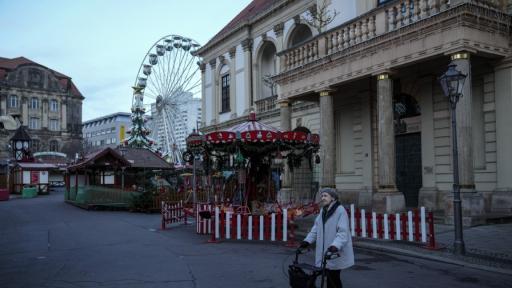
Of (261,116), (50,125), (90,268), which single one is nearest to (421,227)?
(90,268)

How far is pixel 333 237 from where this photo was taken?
611cm

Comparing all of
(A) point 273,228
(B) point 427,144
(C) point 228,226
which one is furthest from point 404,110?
→ (C) point 228,226

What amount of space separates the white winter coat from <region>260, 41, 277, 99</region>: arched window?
2510 cm

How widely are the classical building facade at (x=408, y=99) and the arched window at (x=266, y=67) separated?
512 cm

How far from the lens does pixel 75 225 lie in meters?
18.2

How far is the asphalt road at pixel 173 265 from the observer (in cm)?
811

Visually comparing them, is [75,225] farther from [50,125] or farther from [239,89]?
[50,125]

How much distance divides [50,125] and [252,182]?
89.7 metres

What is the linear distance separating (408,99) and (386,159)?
14.2 ft

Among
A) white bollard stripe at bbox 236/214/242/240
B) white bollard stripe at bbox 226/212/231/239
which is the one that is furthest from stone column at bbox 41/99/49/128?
white bollard stripe at bbox 236/214/242/240

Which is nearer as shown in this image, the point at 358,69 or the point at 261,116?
the point at 358,69

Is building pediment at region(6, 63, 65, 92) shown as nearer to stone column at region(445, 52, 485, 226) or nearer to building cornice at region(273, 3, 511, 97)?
building cornice at region(273, 3, 511, 97)

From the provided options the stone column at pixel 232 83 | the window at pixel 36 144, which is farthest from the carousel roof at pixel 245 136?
the window at pixel 36 144

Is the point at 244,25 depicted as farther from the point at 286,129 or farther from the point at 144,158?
the point at 144,158
